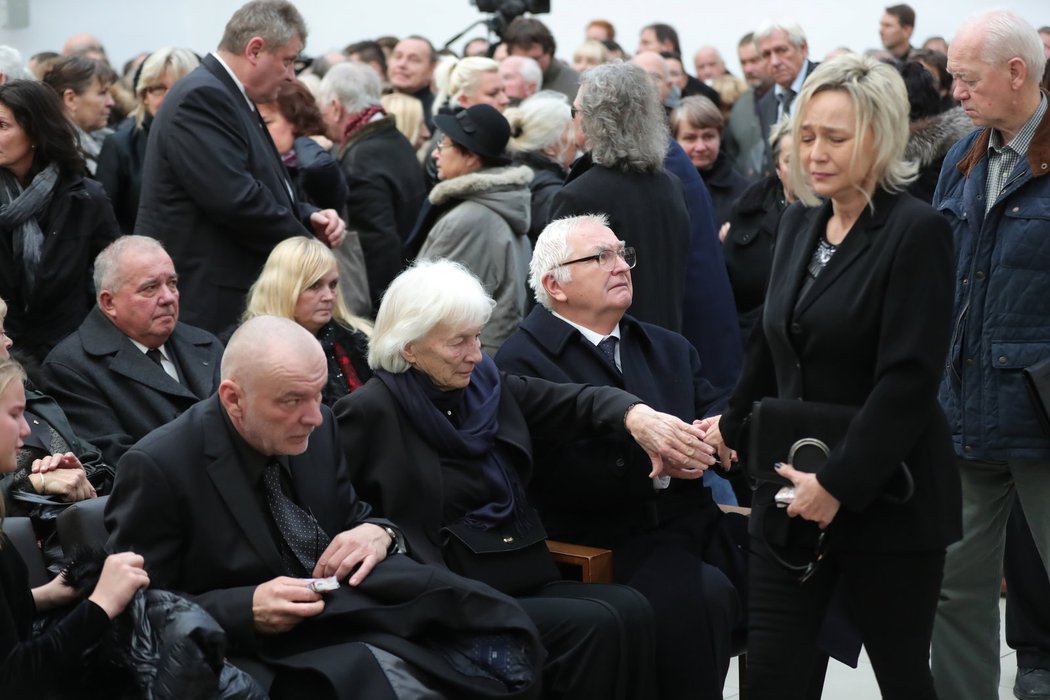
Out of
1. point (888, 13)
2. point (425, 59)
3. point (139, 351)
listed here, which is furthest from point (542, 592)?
point (888, 13)

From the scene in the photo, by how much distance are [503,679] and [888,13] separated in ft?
27.4

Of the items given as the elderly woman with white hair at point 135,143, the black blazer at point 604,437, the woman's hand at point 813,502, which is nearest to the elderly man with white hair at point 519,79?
the elderly woman with white hair at point 135,143

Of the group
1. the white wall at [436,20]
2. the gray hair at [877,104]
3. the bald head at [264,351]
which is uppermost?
the gray hair at [877,104]

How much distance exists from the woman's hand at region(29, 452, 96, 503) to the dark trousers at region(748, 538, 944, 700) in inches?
66.3

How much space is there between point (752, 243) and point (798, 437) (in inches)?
114

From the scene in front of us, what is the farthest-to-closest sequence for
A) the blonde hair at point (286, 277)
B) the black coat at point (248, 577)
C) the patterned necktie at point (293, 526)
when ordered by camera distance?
the blonde hair at point (286, 277), the patterned necktie at point (293, 526), the black coat at point (248, 577)

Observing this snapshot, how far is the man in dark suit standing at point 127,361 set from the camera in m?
3.88

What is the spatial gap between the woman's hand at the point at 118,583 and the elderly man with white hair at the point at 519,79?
16.3 ft

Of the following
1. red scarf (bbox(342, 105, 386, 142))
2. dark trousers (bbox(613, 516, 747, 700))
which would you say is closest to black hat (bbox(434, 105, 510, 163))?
red scarf (bbox(342, 105, 386, 142))

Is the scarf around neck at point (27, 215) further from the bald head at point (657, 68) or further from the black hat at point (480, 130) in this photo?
the bald head at point (657, 68)

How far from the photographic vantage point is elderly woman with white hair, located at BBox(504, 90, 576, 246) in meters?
5.90

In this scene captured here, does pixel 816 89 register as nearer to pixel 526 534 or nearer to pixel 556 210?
pixel 526 534

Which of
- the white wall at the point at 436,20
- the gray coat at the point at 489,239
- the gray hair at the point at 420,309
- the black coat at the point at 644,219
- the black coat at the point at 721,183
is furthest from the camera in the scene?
the white wall at the point at 436,20

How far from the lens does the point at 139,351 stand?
4008 mm
